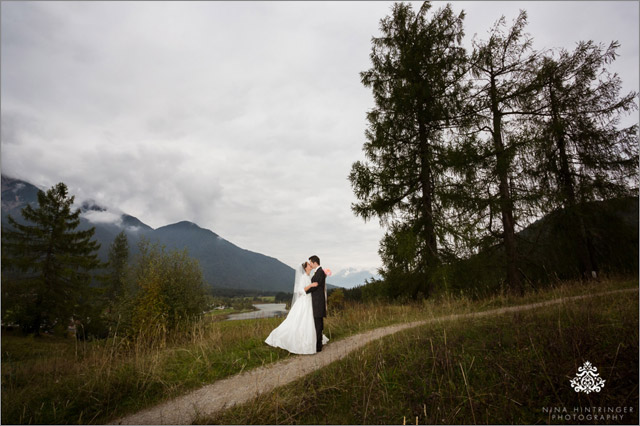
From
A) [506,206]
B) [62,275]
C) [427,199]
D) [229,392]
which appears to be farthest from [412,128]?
[62,275]

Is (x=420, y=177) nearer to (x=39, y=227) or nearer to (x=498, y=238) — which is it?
(x=498, y=238)

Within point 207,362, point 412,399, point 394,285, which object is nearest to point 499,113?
point 394,285

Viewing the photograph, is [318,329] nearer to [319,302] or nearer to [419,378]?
[319,302]

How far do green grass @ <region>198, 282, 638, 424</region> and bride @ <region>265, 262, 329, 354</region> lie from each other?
1816 mm

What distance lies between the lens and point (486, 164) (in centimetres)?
1250

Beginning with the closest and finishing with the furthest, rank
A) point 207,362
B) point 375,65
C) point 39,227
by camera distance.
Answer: point 207,362
point 375,65
point 39,227

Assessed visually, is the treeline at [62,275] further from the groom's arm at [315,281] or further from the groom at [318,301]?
the groom's arm at [315,281]

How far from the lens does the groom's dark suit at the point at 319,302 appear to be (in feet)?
24.8

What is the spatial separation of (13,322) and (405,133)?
37326 mm

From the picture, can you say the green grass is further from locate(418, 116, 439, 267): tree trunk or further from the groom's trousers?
locate(418, 116, 439, 267): tree trunk

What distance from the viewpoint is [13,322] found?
25938mm

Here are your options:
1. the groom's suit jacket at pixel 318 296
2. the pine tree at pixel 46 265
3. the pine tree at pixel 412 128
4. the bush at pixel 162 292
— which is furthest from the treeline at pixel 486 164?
the pine tree at pixel 46 265

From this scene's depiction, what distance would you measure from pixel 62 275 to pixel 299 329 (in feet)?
111

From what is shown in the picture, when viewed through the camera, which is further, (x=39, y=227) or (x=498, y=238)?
(x=39, y=227)
